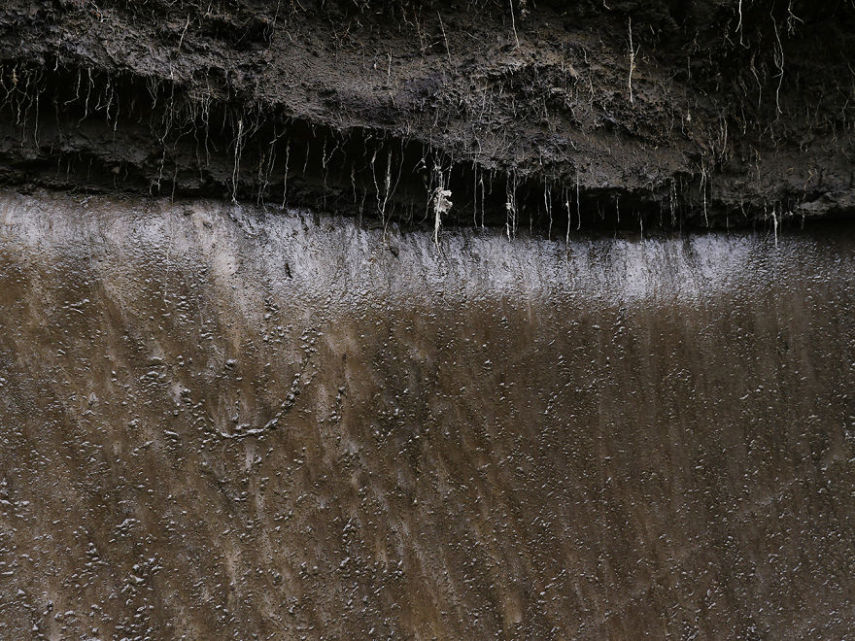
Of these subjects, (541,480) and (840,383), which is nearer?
(541,480)

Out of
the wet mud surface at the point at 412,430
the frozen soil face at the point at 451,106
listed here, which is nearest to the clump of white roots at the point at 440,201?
the frozen soil face at the point at 451,106

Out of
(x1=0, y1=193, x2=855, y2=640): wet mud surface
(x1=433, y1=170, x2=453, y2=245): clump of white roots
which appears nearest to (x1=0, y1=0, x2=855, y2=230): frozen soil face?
(x1=433, y1=170, x2=453, y2=245): clump of white roots

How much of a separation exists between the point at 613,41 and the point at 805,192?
1.02 m

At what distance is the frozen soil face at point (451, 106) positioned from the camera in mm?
2031

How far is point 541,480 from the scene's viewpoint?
90.7 inches

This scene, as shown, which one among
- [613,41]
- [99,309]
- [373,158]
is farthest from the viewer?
[613,41]

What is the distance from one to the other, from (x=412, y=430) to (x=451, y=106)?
3.91 feet

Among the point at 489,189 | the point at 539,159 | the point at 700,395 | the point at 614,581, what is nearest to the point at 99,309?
the point at 489,189

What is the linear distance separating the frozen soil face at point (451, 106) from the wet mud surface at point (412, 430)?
146 mm

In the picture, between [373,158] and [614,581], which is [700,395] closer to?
[614,581]

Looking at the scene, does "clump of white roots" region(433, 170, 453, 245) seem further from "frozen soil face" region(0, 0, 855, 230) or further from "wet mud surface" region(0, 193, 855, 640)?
"wet mud surface" region(0, 193, 855, 640)

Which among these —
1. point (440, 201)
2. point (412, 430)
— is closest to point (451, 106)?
point (440, 201)

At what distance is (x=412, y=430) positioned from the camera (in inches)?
87.8

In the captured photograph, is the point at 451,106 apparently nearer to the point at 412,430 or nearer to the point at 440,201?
the point at 440,201
